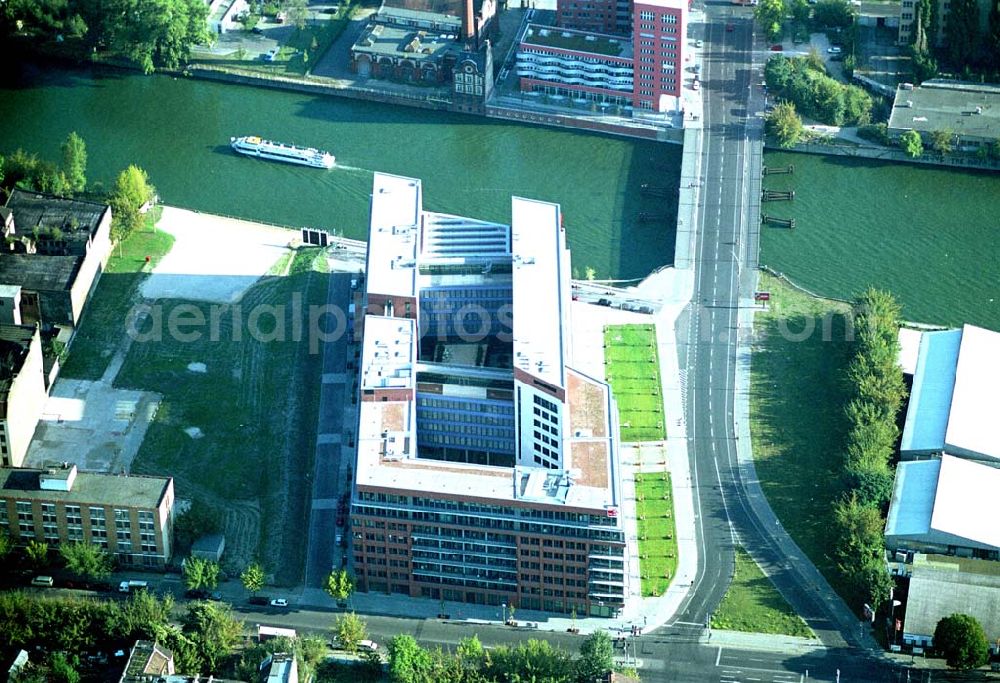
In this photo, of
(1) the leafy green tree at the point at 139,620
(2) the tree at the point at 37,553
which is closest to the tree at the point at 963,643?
(1) the leafy green tree at the point at 139,620

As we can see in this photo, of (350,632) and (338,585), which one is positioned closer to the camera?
(350,632)

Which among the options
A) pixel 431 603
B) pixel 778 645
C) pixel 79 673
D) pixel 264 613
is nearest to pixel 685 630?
pixel 778 645

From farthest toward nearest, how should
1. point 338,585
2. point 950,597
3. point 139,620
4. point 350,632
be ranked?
point 338,585, point 950,597, point 350,632, point 139,620

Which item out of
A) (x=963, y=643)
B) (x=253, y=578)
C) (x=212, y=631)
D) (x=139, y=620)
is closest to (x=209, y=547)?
(x=253, y=578)

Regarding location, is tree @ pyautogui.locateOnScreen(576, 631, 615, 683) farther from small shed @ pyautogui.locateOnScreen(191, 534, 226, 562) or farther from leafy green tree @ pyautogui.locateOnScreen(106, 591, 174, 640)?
leafy green tree @ pyautogui.locateOnScreen(106, 591, 174, 640)

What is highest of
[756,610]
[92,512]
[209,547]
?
[92,512]

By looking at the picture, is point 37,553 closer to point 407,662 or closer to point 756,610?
point 407,662

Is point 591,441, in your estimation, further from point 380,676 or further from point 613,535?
point 380,676
